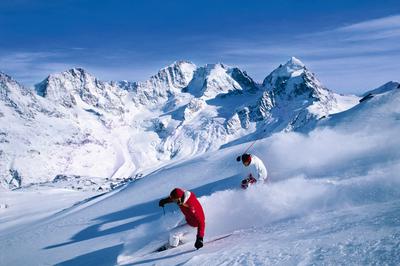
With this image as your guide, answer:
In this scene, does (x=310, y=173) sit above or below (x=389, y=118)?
below

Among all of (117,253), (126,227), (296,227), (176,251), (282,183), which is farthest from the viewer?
(126,227)

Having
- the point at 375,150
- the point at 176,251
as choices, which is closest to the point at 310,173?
the point at 375,150

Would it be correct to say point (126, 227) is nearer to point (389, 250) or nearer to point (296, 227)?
point (296, 227)

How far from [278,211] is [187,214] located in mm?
3021

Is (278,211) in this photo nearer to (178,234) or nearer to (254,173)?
(254,173)

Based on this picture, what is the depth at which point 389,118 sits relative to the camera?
2223cm

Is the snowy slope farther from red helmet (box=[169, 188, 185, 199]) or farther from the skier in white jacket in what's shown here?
red helmet (box=[169, 188, 185, 199])

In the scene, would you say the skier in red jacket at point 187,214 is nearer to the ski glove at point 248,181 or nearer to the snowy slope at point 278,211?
the snowy slope at point 278,211

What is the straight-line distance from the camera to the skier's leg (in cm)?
1412

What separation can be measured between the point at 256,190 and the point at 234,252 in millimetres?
5804

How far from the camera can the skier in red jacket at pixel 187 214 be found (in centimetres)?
1308

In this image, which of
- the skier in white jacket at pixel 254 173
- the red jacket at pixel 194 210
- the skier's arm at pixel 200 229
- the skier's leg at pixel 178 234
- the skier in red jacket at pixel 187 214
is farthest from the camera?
the skier in white jacket at pixel 254 173

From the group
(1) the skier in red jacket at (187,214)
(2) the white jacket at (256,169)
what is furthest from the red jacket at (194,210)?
(2) the white jacket at (256,169)

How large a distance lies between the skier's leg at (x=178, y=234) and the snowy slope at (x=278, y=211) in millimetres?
703
